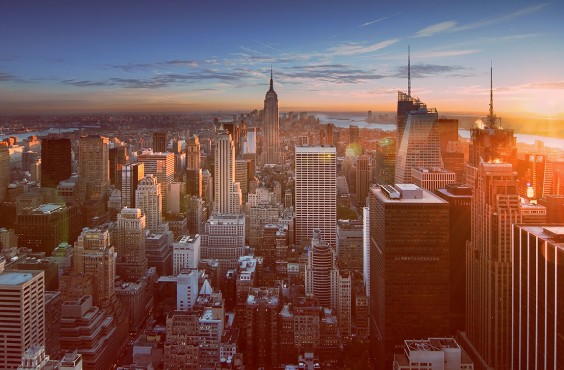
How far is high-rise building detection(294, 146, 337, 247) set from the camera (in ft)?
37.2

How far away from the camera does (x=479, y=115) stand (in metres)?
6.92

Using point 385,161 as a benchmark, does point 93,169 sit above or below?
below

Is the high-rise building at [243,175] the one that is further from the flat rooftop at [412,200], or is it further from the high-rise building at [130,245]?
the flat rooftop at [412,200]

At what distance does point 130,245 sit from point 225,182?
4.24 m

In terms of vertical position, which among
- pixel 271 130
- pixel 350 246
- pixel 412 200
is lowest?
pixel 350 246

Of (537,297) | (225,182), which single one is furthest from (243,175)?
(537,297)

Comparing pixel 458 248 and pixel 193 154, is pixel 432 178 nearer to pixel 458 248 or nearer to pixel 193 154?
pixel 458 248

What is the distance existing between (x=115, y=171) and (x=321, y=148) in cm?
408

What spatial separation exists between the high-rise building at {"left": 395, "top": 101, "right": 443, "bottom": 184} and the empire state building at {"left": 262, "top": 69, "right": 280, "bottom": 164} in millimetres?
2048

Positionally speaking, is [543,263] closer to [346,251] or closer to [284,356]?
[284,356]

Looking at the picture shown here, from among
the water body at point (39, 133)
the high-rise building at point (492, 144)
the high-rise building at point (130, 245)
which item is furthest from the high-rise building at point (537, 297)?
the water body at point (39, 133)

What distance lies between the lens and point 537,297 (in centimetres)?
519

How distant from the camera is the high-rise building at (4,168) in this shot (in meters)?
7.49

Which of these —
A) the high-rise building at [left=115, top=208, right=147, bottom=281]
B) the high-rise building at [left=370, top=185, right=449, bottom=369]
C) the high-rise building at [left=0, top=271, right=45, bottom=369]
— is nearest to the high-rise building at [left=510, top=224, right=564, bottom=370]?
the high-rise building at [left=370, top=185, right=449, bottom=369]
